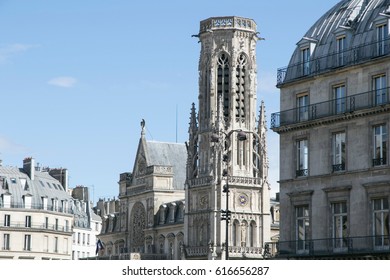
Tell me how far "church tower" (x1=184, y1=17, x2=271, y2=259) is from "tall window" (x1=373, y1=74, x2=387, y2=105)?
62384 millimetres

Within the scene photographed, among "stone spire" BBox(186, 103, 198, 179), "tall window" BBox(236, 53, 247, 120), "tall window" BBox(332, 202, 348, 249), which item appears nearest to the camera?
"tall window" BBox(332, 202, 348, 249)

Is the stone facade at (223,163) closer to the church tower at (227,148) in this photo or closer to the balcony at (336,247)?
the church tower at (227,148)

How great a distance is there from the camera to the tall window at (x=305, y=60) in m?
50.0

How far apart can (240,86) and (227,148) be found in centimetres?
690

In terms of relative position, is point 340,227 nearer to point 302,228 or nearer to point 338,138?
point 302,228

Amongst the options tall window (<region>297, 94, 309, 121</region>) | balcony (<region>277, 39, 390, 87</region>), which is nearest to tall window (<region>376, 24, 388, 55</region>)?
balcony (<region>277, 39, 390, 87</region>)

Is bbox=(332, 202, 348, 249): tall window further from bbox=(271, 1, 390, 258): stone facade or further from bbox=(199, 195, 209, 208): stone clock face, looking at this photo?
bbox=(199, 195, 209, 208): stone clock face

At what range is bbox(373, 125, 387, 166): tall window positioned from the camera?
1747 inches

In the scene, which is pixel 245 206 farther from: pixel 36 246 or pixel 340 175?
pixel 340 175

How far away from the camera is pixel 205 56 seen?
11356cm

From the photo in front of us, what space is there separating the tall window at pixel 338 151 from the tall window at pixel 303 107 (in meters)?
2.31

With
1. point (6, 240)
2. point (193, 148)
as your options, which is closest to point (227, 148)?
point (193, 148)

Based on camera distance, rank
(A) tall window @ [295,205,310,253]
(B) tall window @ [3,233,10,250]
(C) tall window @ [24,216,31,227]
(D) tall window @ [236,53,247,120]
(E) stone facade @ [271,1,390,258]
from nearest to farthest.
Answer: (E) stone facade @ [271,1,390,258] → (A) tall window @ [295,205,310,253] → (B) tall window @ [3,233,10,250] → (C) tall window @ [24,216,31,227] → (D) tall window @ [236,53,247,120]
